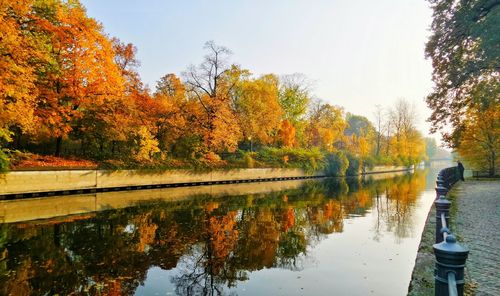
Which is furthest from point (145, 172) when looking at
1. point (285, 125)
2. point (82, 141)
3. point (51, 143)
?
point (285, 125)

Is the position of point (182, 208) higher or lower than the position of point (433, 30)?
lower

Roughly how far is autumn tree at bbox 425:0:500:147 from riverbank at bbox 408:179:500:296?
18.0 feet

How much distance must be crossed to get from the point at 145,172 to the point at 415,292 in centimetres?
2487

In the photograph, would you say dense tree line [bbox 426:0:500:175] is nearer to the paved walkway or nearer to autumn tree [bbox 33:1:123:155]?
the paved walkway

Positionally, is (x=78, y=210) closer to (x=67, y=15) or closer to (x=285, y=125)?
(x=67, y=15)

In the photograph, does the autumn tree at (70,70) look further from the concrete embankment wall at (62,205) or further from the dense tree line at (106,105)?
the concrete embankment wall at (62,205)

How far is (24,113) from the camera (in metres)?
18.5

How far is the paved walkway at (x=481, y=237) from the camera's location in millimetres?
5879

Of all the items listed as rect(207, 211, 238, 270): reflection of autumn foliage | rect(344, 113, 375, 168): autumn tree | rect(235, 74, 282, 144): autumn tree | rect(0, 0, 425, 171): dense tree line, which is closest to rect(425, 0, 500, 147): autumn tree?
rect(207, 211, 238, 270): reflection of autumn foliage

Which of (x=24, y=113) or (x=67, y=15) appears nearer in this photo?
(x=24, y=113)

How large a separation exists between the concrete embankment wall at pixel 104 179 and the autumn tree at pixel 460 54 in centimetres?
2021

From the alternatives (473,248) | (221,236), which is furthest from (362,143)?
(473,248)

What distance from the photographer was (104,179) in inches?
971

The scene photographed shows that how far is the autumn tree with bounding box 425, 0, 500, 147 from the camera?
512 inches
